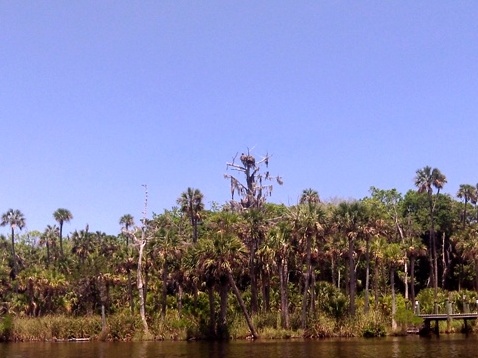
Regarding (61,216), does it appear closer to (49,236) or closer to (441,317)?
(49,236)

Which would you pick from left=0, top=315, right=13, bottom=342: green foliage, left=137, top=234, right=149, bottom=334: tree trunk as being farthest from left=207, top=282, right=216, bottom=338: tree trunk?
left=0, top=315, right=13, bottom=342: green foliage

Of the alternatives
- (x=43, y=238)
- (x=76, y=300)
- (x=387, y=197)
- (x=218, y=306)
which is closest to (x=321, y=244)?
(x=218, y=306)

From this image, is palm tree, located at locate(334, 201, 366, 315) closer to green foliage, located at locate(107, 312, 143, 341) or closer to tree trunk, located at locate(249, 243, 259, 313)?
tree trunk, located at locate(249, 243, 259, 313)

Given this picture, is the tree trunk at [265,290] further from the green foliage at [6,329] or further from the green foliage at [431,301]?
the green foliage at [6,329]

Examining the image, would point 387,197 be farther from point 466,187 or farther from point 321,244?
point 321,244

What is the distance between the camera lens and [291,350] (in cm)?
4919

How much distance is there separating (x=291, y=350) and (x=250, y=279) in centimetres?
2557

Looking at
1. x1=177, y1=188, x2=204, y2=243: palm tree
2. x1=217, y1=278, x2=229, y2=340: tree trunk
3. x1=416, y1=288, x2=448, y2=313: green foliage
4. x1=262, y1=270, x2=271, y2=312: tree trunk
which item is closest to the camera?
x1=217, y1=278, x2=229, y2=340: tree trunk

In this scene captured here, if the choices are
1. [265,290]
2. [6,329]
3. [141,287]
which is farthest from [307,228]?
[6,329]

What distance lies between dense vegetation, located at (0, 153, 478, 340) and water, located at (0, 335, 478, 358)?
22.6 feet

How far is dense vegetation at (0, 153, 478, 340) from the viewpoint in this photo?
64.7 m

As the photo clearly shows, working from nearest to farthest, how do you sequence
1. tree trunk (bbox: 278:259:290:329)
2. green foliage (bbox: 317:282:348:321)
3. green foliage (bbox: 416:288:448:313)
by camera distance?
green foliage (bbox: 317:282:348:321)
tree trunk (bbox: 278:259:290:329)
green foliage (bbox: 416:288:448:313)

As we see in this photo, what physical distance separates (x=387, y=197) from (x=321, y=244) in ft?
161

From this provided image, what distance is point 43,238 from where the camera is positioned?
374 ft
